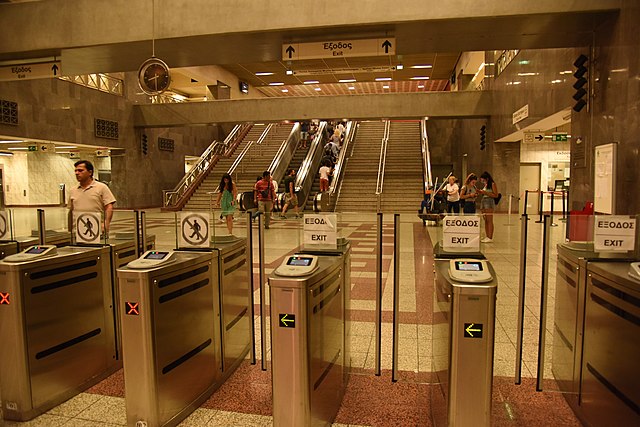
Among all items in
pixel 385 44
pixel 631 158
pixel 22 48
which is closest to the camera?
pixel 631 158

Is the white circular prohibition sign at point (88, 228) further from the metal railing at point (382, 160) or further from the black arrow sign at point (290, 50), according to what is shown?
the metal railing at point (382, 160)

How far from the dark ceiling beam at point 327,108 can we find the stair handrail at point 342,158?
6.11 feet

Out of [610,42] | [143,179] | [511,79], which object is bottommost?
[143,179]

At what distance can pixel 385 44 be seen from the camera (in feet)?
21.6

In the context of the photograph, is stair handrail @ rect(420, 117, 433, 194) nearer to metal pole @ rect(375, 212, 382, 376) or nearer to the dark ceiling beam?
the dark ceiling beam

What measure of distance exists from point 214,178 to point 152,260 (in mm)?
16763

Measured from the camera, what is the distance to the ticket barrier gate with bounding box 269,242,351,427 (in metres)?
2.23

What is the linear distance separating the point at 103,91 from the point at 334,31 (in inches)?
469

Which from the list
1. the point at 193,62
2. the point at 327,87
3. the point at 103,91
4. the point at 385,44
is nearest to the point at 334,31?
the point at 385,44

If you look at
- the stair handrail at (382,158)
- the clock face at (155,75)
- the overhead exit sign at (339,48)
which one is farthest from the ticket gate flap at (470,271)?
the stair handrail at (382,158)

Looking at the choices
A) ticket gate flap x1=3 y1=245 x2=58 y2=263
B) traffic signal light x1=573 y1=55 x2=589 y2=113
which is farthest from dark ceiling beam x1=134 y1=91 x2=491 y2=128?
ticket gate flap x1=3 y1=245 x2=58 y2=263

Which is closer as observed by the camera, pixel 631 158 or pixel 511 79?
pixel 631 158

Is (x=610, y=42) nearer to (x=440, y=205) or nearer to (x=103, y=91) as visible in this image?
(x=440, y=205)

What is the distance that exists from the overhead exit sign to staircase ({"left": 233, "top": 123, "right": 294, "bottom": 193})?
419 inches
